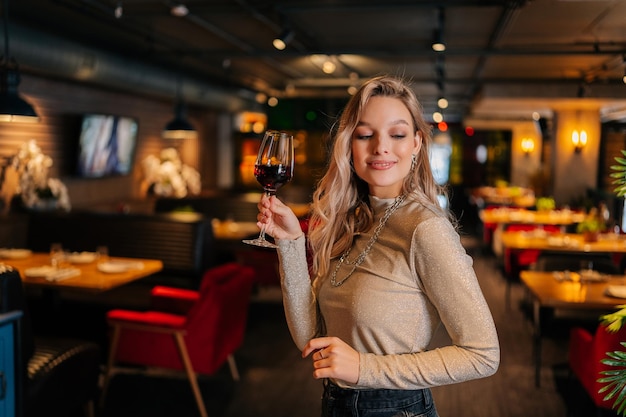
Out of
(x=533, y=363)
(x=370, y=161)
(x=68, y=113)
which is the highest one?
(x=68, y=113)

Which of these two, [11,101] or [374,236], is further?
[11,101]

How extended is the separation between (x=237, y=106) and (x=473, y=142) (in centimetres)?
1082

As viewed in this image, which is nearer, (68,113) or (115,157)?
(68,113)

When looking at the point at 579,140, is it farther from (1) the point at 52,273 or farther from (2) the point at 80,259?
(1) the point at 52,273

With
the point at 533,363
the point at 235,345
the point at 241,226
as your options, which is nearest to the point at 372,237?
the point at 235,345

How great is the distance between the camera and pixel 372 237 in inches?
62.3

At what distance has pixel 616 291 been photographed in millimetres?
4434

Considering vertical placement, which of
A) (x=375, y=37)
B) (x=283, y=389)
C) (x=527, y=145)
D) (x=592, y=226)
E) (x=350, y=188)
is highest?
(x=375, y=37)

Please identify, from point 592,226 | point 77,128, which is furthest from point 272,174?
point 77,128

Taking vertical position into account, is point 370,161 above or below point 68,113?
below

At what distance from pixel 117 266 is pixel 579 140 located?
10628mm

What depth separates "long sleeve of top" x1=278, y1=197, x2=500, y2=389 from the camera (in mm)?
1356

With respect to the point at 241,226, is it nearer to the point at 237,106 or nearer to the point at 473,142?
the point at 237,106

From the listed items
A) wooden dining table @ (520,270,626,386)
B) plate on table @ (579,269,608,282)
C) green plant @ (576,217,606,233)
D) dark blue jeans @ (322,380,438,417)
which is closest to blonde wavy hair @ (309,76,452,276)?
dark blue jeans @ (322,380,438,417)
